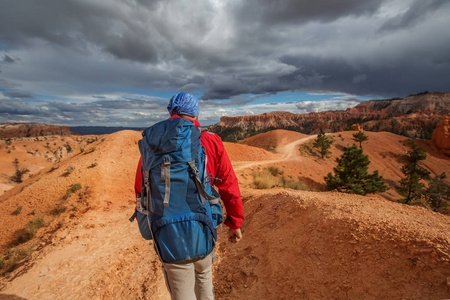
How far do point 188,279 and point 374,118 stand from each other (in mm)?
133745

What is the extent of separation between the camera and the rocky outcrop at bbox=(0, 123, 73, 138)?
8347cm

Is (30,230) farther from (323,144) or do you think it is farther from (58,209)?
(323,144)

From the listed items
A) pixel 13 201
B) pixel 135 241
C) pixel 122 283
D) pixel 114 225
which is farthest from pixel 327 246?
pixel 13 201

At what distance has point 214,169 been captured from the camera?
7.37ft

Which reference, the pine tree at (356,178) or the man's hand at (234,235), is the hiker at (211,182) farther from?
the pine tree at (356,178)

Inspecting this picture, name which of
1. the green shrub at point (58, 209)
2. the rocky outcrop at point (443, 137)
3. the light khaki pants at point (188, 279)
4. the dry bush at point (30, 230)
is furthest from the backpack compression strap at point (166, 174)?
the rocky outcrop at point (443, 137)

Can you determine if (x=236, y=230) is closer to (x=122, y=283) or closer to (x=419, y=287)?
(x=419, y=287)

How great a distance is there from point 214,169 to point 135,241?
4589 millimetres

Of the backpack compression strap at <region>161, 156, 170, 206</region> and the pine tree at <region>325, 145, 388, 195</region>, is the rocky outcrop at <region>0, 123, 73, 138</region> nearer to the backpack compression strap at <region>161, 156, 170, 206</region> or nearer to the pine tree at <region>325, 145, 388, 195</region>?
the pine tree at <region>325, 145, 388, 195</region>

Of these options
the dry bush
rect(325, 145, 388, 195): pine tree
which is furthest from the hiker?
rect(325, 145, 388, 195): pine tree

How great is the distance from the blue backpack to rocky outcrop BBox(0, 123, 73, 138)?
11545cm

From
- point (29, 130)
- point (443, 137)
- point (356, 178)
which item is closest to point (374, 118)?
point (443, 137)

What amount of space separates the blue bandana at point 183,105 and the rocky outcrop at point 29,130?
115 m

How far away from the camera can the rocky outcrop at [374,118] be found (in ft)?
240
